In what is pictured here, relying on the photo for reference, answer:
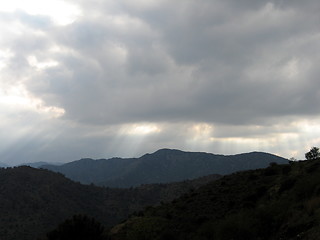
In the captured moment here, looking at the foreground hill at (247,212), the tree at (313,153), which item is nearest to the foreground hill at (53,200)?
the foreground hill at (247,212)

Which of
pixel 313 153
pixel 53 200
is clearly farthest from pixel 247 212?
pixel 53 200

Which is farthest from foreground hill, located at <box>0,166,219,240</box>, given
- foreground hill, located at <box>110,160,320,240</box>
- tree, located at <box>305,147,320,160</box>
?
tree, located at <box>305,147,320,160</box>

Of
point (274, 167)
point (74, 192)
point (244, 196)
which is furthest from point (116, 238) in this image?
point (74, 192)

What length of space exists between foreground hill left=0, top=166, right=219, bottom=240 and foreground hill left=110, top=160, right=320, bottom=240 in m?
68.3

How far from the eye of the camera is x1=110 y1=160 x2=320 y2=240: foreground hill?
19.8m

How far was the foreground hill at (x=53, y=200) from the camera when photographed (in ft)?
354

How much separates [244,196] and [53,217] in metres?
98.4

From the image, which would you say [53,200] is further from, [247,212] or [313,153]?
[247,212]

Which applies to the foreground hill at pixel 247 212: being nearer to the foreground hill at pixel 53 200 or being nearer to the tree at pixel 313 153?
the tree at pixel 313 153

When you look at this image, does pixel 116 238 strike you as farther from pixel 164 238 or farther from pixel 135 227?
pixel 164 238

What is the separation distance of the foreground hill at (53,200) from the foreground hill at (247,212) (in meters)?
68.3

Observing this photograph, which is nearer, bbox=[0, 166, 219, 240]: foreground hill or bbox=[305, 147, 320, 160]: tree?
bbox=[305, 147, 320, 160]: tree

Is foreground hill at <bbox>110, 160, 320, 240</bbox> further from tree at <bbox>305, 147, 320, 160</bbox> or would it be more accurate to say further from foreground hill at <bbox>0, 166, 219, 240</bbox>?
foreground hill at <bbox>0, 166, 219, 240</bbox>

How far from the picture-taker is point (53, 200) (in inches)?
5379
